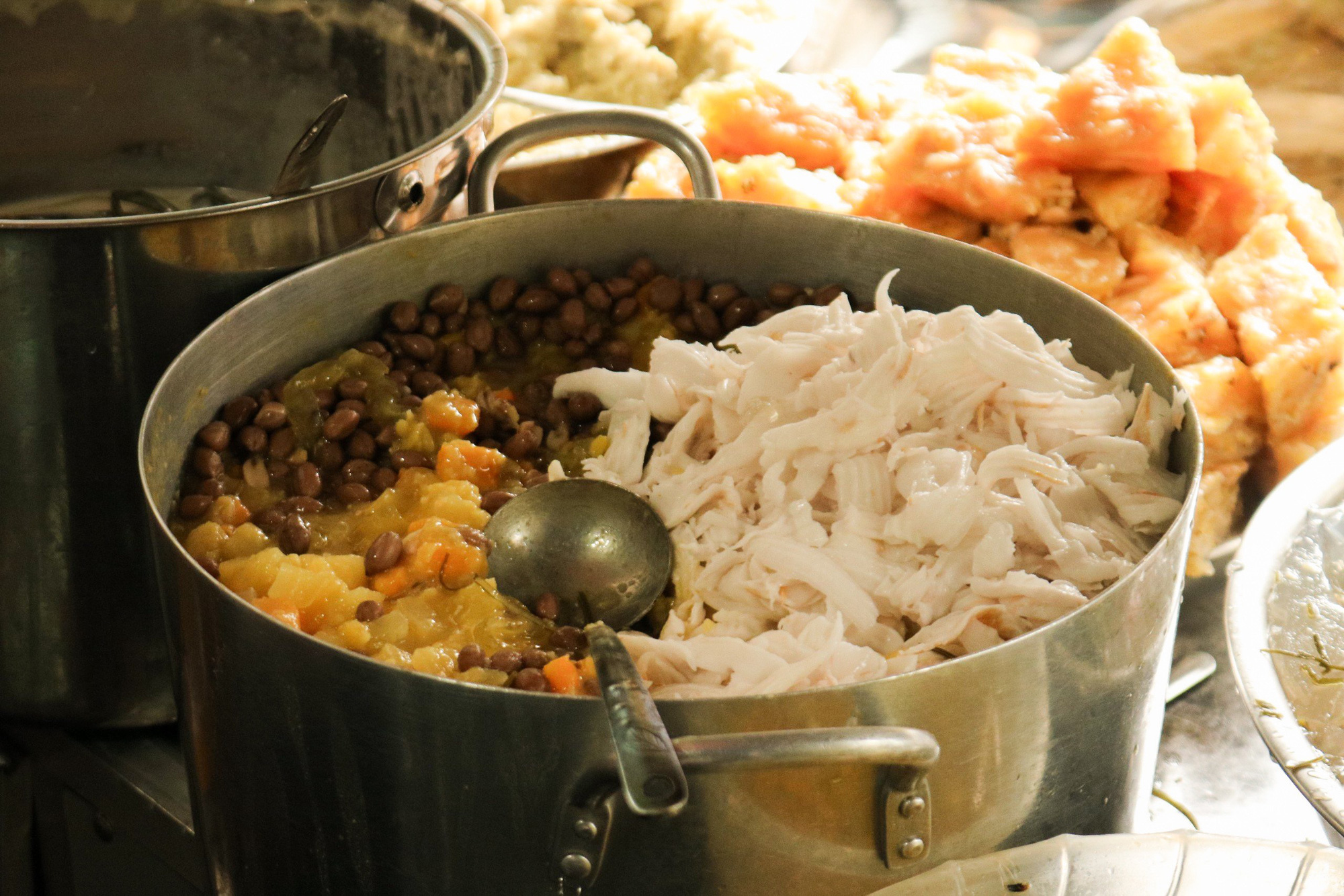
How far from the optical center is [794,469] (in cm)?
136

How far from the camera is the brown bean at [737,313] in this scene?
166cm

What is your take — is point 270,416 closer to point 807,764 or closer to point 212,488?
point 212,488

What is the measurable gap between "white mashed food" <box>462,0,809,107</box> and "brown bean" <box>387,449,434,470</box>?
1.14 metres

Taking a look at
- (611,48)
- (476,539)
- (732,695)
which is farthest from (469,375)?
(611,48)

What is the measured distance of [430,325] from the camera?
159cm

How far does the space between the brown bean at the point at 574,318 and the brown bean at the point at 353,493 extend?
350 mm

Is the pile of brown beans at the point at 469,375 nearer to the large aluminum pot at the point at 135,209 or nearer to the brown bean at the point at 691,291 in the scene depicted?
the brown bean at the point at 691,291

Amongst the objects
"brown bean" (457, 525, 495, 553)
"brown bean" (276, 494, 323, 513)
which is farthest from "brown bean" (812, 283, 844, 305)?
"brown bean" (276, 494, 323, 513)

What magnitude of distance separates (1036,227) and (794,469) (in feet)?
2.17

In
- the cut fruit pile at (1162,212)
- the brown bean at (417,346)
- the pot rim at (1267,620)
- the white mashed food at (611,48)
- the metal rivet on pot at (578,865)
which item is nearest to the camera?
the metal rivet on pot at (578,865)

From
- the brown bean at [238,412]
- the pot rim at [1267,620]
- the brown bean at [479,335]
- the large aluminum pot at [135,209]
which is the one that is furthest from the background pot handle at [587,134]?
the pot rim at [1267,620]

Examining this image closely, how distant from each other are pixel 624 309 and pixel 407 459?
0.36m

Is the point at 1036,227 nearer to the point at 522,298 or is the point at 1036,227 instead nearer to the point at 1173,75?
the point at 1173,75

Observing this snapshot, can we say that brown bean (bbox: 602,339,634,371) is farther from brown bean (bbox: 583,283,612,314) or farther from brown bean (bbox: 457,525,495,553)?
brown bean (bbox: 457,525,495,553)
